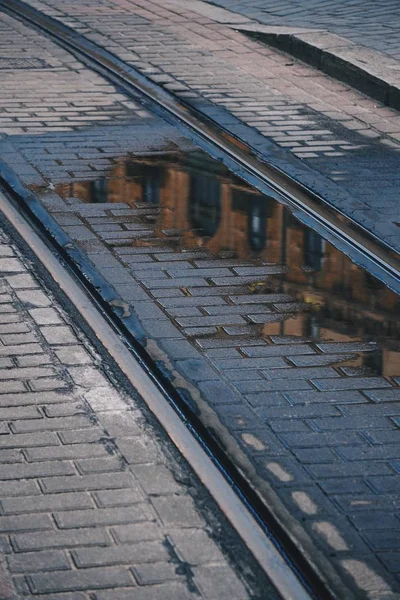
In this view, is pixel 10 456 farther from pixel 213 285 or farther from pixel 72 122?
pixel 72 122

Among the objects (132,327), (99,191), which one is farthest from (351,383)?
(99,191)

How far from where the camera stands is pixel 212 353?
5.39 m

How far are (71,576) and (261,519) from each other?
0.70 m

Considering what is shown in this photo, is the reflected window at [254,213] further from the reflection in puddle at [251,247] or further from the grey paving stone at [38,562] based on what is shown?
the grey paving stone at [38,562]

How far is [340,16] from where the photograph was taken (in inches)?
521

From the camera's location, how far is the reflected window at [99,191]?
298 inches

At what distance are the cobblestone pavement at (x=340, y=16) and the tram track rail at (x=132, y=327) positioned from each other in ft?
7.77

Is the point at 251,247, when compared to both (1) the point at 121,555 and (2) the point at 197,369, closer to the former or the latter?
(2) the point at 197,369

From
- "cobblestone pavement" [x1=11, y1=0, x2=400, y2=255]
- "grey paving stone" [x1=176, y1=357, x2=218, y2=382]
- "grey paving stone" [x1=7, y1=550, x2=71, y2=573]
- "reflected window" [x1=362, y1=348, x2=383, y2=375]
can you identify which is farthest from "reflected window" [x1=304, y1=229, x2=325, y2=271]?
"grey paving stone" [x1=7, y1=550, x2=71, y2=573]

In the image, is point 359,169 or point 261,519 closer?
point 261,519

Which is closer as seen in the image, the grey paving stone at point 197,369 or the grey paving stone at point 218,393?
the grey paving stone at point 218,393

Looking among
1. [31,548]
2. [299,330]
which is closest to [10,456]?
[31,548]

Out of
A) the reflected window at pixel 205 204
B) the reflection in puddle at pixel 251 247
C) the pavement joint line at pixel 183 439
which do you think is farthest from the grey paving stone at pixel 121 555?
the reflected window at pixel 205 204

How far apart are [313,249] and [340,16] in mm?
7024
